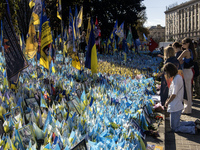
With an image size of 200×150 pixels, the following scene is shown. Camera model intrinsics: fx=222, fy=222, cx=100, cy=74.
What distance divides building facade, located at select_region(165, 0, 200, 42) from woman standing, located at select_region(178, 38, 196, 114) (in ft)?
253

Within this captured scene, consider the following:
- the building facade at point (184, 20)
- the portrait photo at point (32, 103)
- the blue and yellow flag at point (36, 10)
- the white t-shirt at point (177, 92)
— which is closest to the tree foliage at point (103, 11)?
the blue and yellow flag at point (36, 10)

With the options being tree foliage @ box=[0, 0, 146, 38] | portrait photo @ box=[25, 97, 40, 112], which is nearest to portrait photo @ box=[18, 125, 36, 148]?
portrait photo @ box=[25, 97, 40, 112]

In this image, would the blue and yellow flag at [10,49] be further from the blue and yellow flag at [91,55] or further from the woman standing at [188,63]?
the woman standing at [188,63]

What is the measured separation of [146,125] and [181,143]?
0.94m

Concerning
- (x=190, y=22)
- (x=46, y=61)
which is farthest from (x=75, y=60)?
(x=190, y=22)

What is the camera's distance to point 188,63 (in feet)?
21.0

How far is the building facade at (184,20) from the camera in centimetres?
8400

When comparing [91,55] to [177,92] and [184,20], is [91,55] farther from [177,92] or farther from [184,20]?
[184,20]

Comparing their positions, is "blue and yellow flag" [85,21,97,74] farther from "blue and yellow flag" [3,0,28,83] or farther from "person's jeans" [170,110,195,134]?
"person's jeans" [170,110,195,134]

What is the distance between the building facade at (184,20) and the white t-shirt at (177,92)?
259 ft

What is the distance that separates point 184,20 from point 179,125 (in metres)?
98.9

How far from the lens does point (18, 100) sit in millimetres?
3971

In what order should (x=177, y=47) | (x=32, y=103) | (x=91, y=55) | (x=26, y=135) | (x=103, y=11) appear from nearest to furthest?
(x=26, y=135) < (x=32, y=103) < (x=177, y=47) < (x=91, y=55) < (x=103, y=11)

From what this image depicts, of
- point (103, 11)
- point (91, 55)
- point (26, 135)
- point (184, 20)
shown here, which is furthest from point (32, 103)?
point (184, 20)
